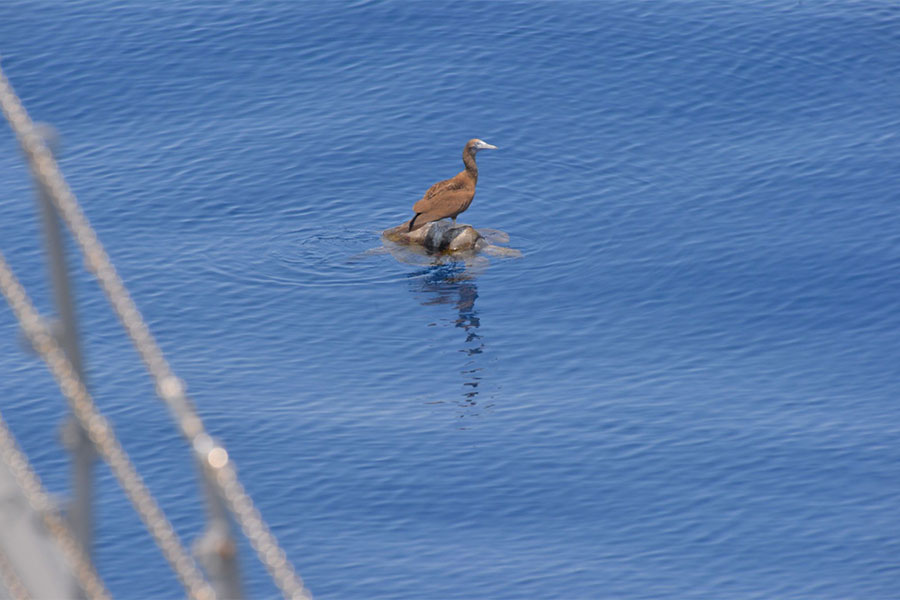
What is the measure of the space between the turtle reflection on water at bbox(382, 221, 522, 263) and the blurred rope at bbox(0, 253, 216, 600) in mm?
35643

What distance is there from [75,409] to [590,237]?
130ft

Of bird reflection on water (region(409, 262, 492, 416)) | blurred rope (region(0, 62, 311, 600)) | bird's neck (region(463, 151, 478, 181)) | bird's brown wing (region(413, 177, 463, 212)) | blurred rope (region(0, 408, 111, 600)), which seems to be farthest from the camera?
bird's neck (region(463, 151, 478, 181))

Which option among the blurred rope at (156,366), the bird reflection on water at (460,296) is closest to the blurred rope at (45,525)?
the blurred rope at (156,366)

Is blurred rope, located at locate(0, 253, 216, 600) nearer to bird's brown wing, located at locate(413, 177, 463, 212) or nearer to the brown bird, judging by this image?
the brown bird

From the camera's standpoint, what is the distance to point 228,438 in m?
36.0

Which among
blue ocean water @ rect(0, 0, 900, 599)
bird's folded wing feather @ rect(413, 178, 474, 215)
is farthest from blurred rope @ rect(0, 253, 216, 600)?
bird's folded wing feather @ rect(413, 178, 474, 215)

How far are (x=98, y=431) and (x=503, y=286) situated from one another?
3630cm

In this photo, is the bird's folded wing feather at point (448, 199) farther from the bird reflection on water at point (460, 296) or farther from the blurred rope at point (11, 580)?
the blurred rope at point (11, 580)

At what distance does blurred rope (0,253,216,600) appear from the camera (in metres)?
7.27

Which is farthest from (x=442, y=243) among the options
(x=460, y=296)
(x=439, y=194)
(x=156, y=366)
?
(x=156, y=366)

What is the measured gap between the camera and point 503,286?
43.7m

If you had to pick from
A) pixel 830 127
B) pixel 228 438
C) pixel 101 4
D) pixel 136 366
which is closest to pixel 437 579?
pixel 228 438

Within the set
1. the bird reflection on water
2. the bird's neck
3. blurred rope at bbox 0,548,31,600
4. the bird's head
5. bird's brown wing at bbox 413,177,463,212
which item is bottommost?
blurred rope at bbox 0,548,31,600

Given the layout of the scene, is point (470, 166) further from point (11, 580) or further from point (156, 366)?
point (156, 366)
